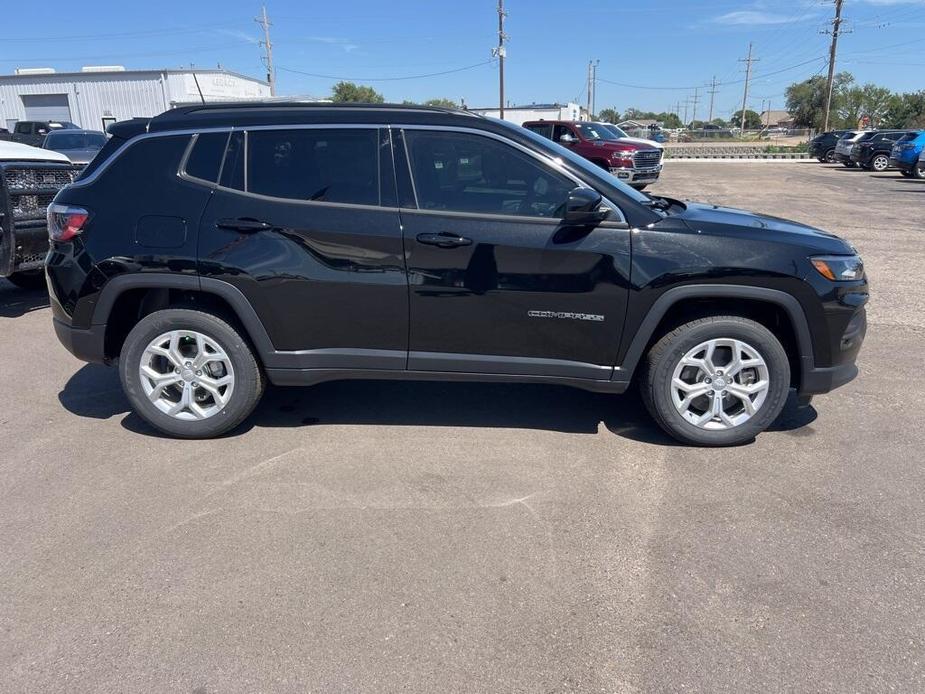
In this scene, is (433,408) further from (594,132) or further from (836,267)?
(594,132)

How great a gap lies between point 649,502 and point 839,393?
2389mm

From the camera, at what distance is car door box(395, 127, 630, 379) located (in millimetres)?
3844

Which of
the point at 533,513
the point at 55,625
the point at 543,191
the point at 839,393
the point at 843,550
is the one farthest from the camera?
the point at 839,393

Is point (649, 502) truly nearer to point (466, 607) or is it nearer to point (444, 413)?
point (466, 607)

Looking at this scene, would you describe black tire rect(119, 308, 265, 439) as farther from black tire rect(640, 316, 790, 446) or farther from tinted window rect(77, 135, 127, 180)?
black tire rect(640, 316, 790, 446)

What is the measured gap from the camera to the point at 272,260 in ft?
13.0

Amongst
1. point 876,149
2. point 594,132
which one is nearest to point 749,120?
point 876,149

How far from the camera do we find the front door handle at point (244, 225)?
12.9ft

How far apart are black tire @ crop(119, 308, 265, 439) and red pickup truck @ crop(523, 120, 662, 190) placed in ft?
52.7

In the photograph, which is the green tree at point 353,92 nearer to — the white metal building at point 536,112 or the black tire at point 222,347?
the white metal building at point 536,112

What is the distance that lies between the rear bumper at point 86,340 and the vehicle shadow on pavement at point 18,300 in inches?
142

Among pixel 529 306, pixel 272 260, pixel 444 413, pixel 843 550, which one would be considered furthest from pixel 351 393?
pixel 843 550

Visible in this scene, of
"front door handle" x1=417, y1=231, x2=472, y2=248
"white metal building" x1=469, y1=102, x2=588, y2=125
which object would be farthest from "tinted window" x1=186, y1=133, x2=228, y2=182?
"white metal building" x1=469, y1=102, x2=588, y2=125

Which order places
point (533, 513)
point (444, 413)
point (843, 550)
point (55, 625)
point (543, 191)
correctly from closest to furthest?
point (55, 625), point (843, 550), point (533, 513), point (543, 191), point (444, 413)
